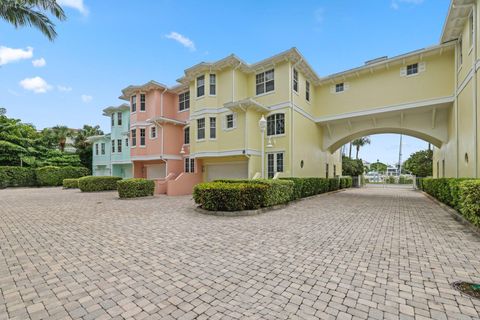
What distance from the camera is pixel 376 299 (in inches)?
114

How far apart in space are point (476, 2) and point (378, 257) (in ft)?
35.5

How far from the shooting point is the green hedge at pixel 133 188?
46.1 ft

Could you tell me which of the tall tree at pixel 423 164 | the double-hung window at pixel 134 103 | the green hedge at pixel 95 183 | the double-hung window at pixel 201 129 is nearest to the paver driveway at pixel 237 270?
the double-hung window at pixel 201 129

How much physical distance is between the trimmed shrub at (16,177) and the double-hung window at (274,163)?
1167 inches

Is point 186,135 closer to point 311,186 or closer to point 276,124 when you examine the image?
point 276,124

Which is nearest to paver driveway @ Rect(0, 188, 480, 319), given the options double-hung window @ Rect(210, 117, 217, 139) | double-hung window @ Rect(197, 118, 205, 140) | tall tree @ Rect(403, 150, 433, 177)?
double-hung window @ Rect(210, 117, 217, 139)

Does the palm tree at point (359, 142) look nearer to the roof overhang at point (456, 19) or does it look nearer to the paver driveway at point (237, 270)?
the roof overhang at point (456, 19)

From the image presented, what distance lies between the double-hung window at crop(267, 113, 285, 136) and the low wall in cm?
683

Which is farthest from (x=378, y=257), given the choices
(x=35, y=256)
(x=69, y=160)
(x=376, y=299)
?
(x=69, y=160)

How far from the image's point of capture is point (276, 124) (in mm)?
15102

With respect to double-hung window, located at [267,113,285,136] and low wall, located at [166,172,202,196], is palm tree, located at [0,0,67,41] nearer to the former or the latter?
low wall, located at [166,172,202,196]

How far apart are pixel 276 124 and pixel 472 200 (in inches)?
414

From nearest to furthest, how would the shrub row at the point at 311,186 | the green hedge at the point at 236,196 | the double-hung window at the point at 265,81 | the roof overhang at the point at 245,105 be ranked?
the green hedge at the point at 236,196 → the shrub row at the point at 311,186 → the roof overhang at the point at 245,105 → the double-hung window at the point at 265,81

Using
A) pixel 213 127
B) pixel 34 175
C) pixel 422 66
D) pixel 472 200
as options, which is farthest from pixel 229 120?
pixel 34 175
